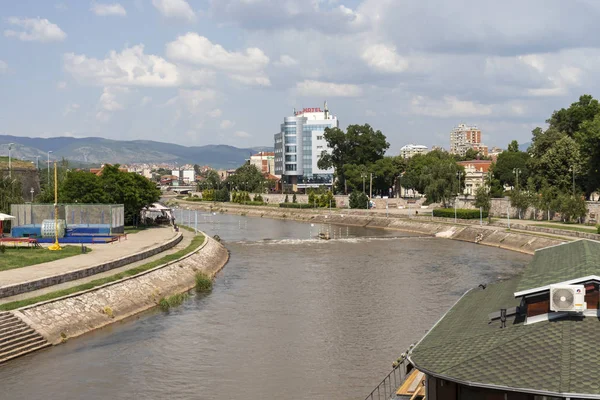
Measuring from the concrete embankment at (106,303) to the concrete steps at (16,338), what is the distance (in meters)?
0.38

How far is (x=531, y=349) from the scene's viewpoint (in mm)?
14391

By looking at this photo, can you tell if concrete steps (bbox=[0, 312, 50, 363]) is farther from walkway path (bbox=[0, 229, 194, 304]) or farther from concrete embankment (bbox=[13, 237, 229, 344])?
walkway path (bbox=[0, 229, 194, 304])

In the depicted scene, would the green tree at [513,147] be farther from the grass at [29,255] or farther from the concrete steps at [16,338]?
the concrete steps at [16,338]

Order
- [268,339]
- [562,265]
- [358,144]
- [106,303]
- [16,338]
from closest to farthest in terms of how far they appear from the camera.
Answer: [562,265], [16,338], [268,339], [106,303], [358,144]

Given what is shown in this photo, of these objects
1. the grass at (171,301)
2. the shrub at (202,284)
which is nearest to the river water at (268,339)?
the shrub at (202,284)

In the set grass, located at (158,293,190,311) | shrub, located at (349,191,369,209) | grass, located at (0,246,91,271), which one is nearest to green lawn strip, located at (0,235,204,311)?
grass, located at (158,293,190,311)

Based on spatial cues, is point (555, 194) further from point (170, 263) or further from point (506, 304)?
point (506, 304)

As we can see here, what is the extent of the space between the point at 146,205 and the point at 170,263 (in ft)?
126

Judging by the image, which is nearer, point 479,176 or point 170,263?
point 170,263

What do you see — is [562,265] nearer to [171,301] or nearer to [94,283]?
[171,301]

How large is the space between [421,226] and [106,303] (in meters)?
69.1

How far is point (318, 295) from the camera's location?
4669 centimetres

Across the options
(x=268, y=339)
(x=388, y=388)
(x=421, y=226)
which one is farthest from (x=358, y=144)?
(x=388, y=388)

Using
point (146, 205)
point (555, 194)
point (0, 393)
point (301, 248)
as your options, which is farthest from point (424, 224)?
point (0, 393)
